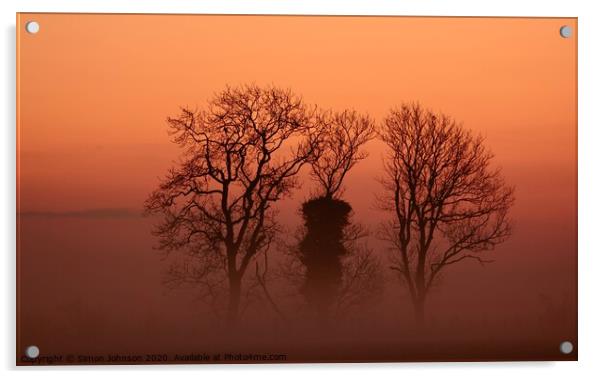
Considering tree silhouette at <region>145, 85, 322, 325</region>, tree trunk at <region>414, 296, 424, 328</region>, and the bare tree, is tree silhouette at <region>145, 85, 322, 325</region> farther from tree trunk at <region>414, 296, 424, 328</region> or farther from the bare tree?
tree trunk at <region>414, 296, 424, 328</region>

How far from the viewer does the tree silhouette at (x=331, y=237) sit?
3.95m

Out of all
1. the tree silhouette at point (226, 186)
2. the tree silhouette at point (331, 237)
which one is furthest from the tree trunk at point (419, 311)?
the tree silhouette at point (226, 186)

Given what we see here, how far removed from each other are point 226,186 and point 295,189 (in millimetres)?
310

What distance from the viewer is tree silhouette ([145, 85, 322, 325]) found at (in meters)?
3.94

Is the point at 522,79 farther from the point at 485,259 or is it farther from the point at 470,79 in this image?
the point at 485,259

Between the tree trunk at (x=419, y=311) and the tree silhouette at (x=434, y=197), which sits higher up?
the tree silhouette at (x=434, y=197)

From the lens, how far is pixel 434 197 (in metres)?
4.00

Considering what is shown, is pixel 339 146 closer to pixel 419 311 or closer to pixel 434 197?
pixel 434 197

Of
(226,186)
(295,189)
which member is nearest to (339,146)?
(295,189)

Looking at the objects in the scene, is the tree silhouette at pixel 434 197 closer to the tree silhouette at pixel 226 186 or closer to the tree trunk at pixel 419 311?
the tree trunk at pixel 419 311

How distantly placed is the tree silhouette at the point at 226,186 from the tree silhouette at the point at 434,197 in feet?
1.38

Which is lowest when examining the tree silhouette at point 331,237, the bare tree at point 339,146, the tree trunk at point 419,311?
the tree trunk at point 419,311

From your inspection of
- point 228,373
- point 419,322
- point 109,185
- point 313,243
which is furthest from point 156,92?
point 419,322

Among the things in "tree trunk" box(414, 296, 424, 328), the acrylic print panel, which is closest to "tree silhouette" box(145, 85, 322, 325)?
the acrylic print panel
